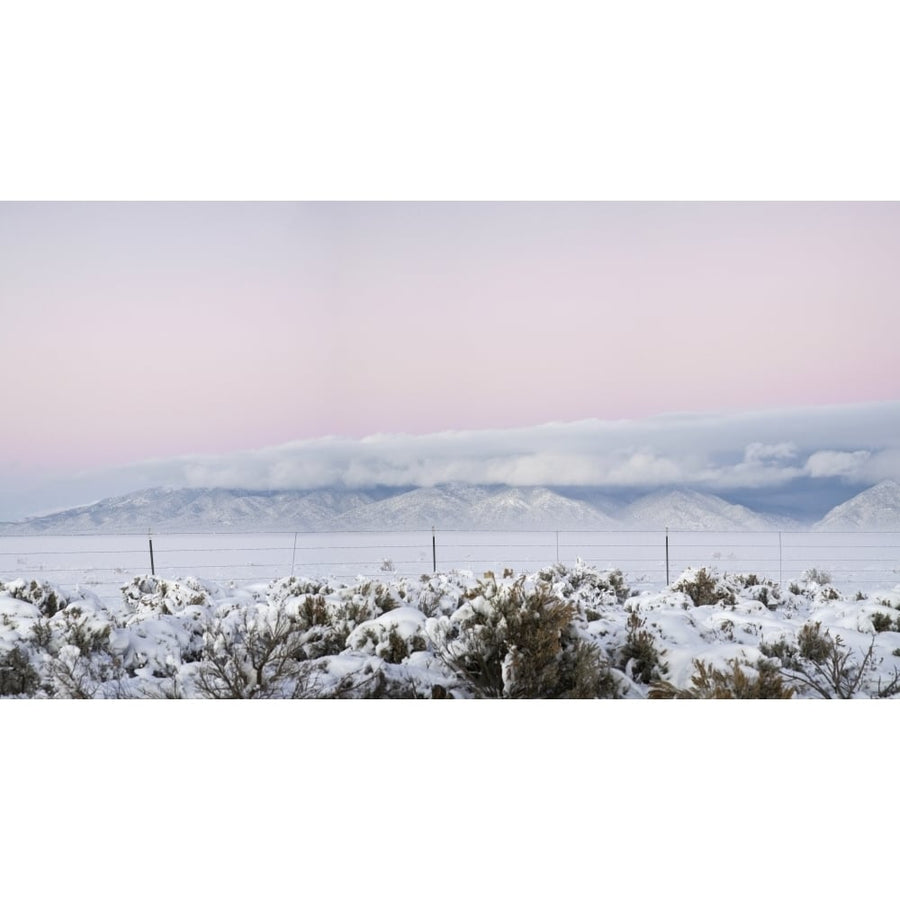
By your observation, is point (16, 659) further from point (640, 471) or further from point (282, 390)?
point (640, 471)

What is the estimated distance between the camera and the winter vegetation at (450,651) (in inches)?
175

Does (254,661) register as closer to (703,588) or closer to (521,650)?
(521,650)

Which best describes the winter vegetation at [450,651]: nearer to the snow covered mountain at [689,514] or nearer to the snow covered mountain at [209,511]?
the snow covered mountain at [209,511]

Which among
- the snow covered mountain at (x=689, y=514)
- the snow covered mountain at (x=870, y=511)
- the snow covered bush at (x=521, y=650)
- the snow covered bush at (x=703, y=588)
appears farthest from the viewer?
the snow covered mountain at (x=689, y=514)

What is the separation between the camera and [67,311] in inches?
391

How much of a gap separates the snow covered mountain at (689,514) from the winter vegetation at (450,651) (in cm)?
1423

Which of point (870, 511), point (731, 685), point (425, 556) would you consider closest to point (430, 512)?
point (425, 556)

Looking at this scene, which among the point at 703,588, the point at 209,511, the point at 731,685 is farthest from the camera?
the point at 209,511

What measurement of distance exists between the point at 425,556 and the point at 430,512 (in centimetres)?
574

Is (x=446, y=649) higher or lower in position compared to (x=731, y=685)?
higher

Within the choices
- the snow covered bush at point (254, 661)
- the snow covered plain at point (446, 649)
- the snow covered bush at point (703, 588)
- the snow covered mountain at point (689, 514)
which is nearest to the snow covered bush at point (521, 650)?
the snow covered plain at point (446, 649)

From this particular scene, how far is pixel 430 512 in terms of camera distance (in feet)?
65.8
